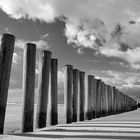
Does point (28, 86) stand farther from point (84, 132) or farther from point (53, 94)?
point (53, 94)

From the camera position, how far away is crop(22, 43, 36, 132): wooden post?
5449 mm

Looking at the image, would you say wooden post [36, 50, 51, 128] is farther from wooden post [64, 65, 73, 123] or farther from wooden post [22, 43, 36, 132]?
wooden post [64, 65, 73, 123]

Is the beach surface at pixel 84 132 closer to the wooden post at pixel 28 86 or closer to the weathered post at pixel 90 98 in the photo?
the wooden post at pixel 28 86

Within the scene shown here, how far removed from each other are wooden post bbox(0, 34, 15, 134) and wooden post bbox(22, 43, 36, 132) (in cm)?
55

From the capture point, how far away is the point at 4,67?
4.89 metres

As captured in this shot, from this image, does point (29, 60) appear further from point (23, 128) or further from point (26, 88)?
point (23, 128)

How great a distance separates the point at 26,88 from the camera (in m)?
5.44

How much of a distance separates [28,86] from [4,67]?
0.75m

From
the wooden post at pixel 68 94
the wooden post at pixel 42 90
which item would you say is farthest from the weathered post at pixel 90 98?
the wooden post at pixel 42 90

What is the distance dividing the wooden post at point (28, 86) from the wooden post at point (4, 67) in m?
0.55

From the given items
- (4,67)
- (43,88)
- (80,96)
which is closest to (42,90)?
(43,88)

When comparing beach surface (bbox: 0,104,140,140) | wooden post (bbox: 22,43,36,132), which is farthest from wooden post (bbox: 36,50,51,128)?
wooden post (bbox: 22,43,36,132)

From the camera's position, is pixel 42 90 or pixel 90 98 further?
pixel 90 98

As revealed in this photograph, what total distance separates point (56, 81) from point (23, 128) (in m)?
1.92
